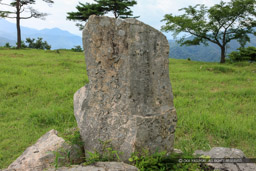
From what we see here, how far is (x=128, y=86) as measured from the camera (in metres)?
2.66

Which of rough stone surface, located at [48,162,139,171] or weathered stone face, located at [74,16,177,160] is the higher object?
weathered stone face, located at [74,16,177,160]

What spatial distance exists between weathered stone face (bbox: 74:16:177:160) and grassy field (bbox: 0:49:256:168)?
3.38 feet

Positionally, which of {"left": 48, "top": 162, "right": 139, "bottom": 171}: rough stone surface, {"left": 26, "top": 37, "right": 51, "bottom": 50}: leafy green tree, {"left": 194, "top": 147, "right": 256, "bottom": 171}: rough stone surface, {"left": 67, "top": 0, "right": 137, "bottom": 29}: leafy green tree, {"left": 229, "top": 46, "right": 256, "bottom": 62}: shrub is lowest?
{"left": 194, "top": 147, "right": 256, "bottom": 171}: rough stone surface

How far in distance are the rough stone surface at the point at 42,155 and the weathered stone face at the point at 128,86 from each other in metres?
0.41

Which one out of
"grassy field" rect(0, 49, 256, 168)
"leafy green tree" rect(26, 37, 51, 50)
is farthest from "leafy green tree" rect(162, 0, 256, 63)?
"leafy green tree" rect(26, 37, 51, 50)

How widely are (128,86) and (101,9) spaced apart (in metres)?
21.4

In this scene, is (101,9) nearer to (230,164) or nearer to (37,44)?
(37,44)

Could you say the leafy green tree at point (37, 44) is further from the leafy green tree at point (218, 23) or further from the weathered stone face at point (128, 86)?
the weathered stone face at point (128, 86)

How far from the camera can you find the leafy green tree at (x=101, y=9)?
21087 mm

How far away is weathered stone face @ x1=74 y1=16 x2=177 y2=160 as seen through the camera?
2.63m

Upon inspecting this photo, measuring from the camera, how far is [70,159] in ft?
9.39

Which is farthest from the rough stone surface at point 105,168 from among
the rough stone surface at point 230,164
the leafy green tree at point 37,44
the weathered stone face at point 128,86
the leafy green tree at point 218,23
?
the leafy green tree at point 37,44

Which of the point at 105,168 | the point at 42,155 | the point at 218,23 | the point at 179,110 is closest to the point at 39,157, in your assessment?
the point at 42,155

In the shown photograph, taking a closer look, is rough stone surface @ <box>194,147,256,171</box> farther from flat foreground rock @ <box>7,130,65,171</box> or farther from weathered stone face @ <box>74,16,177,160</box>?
flat foreground rock @ <box>7,130,65,171</box>
